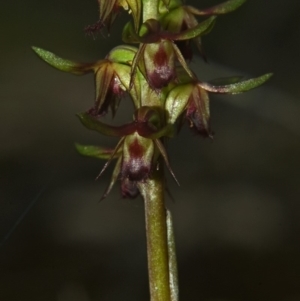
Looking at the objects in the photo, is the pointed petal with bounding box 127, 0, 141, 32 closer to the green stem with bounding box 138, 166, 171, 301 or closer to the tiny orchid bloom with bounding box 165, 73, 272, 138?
the tiny orchid bloom with bounding box 165, 73, 272, 138

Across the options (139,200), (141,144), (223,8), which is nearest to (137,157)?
(141,144)

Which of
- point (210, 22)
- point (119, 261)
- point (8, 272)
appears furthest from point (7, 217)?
point (210, 22)

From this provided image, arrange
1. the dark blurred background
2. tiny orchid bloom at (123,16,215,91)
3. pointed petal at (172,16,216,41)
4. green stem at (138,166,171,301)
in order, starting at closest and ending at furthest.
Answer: pointed petal at (172,16,216,41) → tiny orchid bloom at (123,16,215,91) → green stem at (138,166,171,301) → the dark blurred background

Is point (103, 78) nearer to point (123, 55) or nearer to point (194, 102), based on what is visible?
point (123, 55)

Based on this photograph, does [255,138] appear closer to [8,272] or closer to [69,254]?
[69,254]

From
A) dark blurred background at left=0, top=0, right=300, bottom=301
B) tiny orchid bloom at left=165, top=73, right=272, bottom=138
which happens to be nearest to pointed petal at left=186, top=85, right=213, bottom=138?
tiny orchid bloom at left=165, top=73, right=272, bottom=138

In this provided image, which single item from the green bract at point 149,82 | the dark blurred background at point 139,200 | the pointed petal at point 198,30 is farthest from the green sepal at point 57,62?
the dark blurred background at point 139,200
